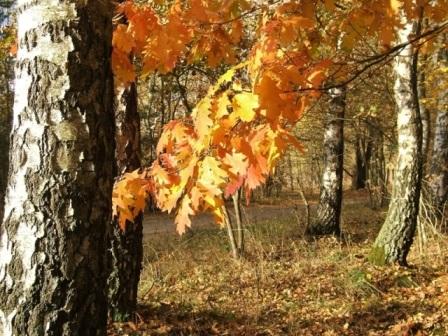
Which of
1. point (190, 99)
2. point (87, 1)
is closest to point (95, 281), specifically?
point (87, 1)

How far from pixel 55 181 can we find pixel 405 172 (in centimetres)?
599

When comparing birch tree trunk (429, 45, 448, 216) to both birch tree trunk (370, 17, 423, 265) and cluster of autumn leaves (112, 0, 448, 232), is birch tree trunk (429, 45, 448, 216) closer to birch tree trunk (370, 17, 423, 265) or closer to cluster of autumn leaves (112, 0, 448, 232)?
birch tree trunk (370, 17, 423, 265)

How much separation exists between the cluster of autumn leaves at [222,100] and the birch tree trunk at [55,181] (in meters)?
0.71

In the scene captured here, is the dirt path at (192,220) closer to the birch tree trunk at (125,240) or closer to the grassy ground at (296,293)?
the grassy ground at (296,293)

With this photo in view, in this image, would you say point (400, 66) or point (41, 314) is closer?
point (41, 314)

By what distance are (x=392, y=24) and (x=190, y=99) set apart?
619 inches

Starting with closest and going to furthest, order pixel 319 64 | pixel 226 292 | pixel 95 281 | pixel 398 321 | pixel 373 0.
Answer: pixel 95 281
pixel 319 64
pixel 373 0
pixel 398 321
pixel 226 292

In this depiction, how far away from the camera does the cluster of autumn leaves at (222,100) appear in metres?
2.71

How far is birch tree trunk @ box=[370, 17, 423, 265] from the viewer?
7.09 meters

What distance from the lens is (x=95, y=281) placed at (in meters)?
2.16

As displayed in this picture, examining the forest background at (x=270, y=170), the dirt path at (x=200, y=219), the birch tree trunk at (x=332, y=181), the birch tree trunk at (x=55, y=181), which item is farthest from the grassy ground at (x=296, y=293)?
the dirt path at (x=200, y=219)

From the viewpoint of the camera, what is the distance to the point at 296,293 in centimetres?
680

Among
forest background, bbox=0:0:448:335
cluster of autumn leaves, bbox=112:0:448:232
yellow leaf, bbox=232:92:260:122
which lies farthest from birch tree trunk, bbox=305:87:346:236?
yellow leaf, bbox=232:92:260:122

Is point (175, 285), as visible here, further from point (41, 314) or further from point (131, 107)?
point (41, 314)
